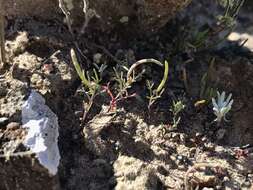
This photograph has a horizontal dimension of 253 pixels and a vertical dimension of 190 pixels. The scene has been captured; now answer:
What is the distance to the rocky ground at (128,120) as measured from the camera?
2.20m

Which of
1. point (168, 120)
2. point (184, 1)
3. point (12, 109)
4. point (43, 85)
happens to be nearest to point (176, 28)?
point (184, 1)

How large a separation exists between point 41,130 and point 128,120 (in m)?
0.45

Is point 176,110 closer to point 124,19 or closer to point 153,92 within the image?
point 153,92

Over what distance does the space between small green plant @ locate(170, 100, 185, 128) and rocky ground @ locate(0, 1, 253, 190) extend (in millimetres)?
Answer: 26

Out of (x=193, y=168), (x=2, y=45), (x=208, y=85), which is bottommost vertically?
(x=193, y=168)

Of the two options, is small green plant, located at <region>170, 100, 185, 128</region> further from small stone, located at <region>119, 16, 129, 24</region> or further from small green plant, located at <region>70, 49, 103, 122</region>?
small stone, located at <region>119, 16, 129, 24</region>

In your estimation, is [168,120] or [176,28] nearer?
[168,120]

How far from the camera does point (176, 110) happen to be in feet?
8.00

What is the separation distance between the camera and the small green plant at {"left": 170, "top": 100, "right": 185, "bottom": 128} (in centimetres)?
240

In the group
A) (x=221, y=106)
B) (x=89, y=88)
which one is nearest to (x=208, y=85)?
(x=221, y=106)

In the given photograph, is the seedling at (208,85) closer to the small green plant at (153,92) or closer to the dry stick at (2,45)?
the small green plant at (153,92)

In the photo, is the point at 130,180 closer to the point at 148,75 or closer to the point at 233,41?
the point at 148,75

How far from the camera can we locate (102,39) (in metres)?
2.73

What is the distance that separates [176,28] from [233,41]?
0.43 metres
